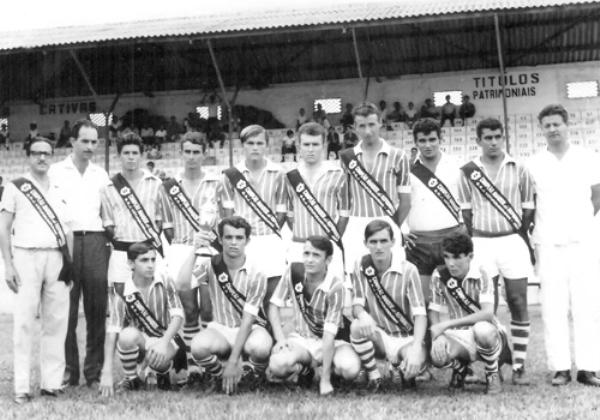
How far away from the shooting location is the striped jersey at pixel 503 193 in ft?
18.8

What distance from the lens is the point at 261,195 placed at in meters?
5.87

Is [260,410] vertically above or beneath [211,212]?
beneath

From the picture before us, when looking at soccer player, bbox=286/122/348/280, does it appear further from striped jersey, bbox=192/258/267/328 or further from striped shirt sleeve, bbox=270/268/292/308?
striped jersey, bbox=192/258/267/328

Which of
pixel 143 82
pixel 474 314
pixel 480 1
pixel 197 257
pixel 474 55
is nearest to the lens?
pixel 474 314

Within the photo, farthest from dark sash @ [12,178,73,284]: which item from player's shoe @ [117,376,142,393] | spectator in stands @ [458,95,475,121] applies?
spectator in stands @ [458,95,475,121]

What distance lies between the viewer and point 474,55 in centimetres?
2072

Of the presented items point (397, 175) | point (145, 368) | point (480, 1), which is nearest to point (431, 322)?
point (397, 175)

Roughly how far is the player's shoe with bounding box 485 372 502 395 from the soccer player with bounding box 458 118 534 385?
1.52ft

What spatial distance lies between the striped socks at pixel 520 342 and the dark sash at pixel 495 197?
57 cm

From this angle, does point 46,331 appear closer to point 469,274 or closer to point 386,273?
point 386,273

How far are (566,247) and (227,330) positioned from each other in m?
2.88

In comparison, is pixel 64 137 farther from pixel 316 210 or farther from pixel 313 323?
pixel 313 323

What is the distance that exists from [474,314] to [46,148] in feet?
11.9

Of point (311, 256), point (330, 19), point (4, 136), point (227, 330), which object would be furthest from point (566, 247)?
point (4, 136)
